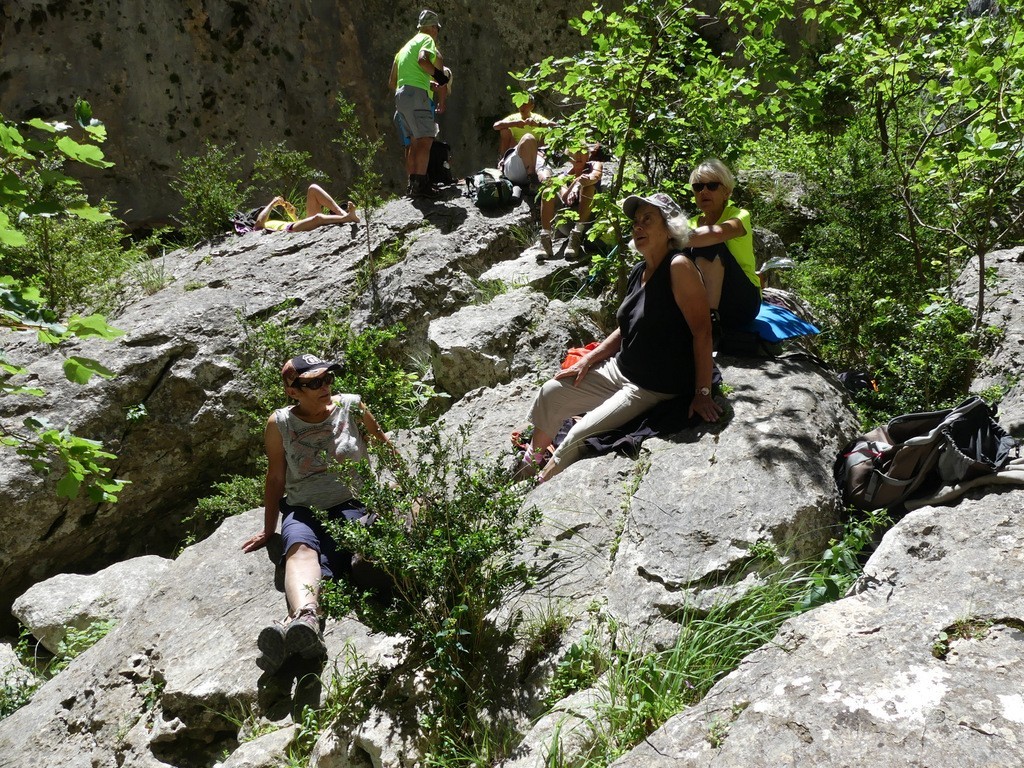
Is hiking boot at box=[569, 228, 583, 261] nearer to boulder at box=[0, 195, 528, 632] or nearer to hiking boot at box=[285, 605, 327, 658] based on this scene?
boulder at box=[0, 195, 528, 632]

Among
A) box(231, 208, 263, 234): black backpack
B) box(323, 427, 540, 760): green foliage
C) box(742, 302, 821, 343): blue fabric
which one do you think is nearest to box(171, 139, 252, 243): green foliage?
box(231, 208, 263, 234): black backpack

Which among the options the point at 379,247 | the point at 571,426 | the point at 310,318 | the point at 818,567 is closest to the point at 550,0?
the point at 379,247

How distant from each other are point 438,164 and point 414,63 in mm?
1196

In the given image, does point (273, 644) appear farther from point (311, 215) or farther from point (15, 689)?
point (311, 215)

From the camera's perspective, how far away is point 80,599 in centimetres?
579

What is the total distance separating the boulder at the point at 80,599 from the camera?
566 centimetres

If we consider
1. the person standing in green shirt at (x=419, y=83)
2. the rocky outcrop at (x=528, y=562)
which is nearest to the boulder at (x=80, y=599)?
the rocky outcrop at (x=528, y=562)

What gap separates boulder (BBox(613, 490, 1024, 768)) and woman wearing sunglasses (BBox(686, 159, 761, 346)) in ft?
6.11

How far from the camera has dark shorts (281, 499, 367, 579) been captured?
4.14 meters

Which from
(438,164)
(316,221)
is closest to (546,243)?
(438,164)

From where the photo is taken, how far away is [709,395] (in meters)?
Result: 4.09

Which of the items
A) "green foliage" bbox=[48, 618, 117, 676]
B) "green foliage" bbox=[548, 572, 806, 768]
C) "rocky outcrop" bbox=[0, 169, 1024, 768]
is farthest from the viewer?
"green foliage" bbox=[48, 618, 117, 676]

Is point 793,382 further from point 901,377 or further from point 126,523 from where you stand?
point 126,523

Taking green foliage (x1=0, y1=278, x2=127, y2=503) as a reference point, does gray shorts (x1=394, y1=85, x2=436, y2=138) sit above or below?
above
